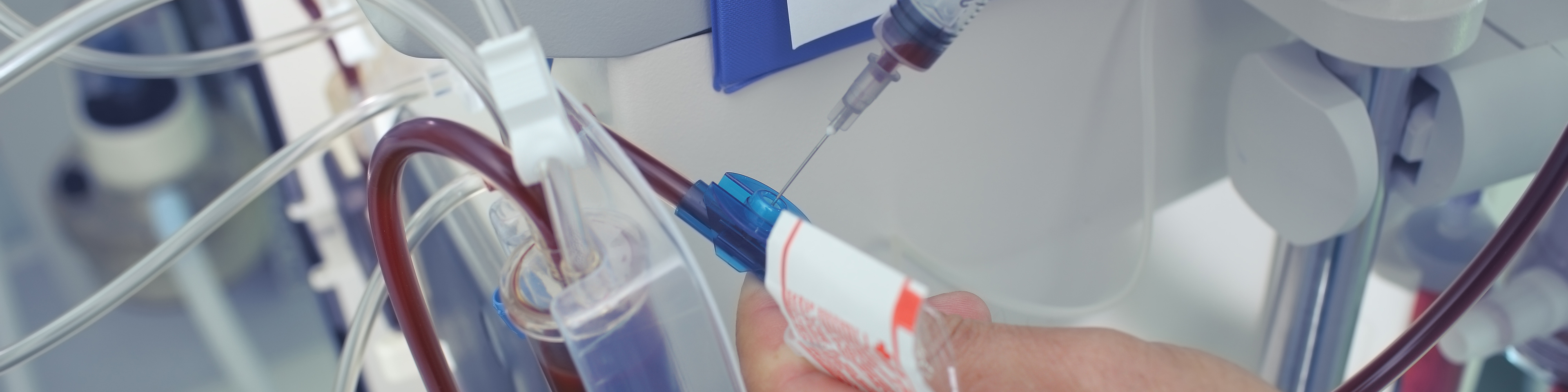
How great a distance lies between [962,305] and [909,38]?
13 centimetres

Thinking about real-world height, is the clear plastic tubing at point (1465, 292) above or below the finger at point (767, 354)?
below

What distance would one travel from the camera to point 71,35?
32 centimetres

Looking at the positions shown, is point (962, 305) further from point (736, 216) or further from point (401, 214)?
point (401, 214)

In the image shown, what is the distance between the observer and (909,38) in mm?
401

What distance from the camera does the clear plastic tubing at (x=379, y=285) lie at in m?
0.44

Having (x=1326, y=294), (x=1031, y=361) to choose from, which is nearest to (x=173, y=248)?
(x=1031, y=361)

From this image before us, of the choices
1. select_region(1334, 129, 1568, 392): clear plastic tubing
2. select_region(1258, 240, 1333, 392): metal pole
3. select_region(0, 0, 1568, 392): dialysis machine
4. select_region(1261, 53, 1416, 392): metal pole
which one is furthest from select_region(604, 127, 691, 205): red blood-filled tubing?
select_region(1258, 240, 1333, 392): metal pole

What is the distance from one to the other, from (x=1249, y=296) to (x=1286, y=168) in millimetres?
503

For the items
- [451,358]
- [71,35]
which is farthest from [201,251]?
[71,35]

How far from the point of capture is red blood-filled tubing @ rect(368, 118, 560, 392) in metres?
0.27

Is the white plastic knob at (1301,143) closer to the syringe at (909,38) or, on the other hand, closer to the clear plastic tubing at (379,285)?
the syringe at (909,38)

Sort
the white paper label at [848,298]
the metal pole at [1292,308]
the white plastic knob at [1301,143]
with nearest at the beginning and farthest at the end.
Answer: the white paper label at [848,298]
the white plastic knob at [1301,143]
the metal pole at [1292,308]

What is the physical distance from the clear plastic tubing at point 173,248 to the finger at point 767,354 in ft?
1.00

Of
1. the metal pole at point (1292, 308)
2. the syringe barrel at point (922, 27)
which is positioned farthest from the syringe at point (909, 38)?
the metal pole at point (1292, 308)
